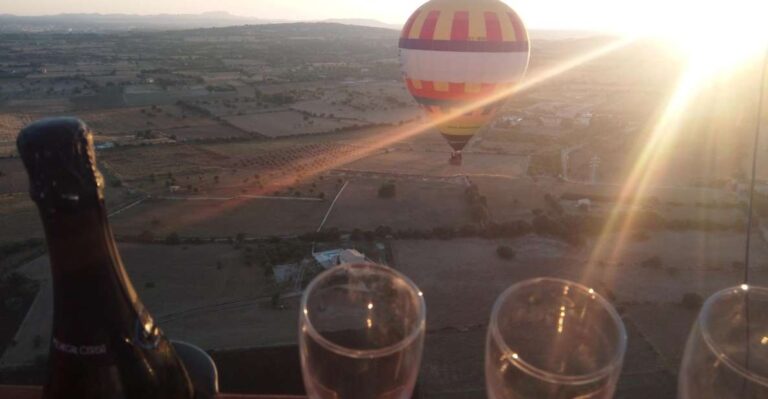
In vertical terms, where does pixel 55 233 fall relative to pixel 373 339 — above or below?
above

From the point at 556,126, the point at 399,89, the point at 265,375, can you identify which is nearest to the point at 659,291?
the point at 265,375

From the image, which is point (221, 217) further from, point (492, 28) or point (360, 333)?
point (360, 333)

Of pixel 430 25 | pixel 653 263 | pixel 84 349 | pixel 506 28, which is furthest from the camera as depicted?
pixel 653 263

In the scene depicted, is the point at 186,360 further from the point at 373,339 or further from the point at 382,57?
the point at 382,57

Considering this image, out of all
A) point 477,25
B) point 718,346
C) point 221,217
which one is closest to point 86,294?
point 718,346

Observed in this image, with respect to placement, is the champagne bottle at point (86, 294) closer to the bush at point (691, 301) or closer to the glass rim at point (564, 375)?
the glass rim at point (564, 375)

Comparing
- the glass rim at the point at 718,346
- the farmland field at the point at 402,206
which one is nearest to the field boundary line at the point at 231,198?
the farmland field at the point at 402,206

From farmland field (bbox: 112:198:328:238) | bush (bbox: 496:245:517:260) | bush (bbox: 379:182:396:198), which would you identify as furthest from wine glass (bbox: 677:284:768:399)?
bush (bbox: 379:182:396:198)
